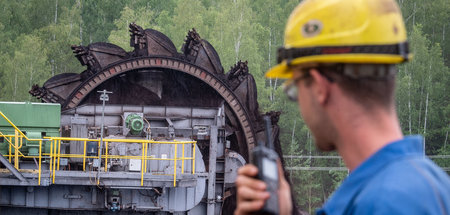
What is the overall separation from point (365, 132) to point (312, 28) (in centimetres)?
32

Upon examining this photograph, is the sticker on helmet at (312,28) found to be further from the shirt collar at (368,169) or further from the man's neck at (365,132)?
the shirt collar at (368,169)

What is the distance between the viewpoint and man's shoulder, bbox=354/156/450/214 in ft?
6.52

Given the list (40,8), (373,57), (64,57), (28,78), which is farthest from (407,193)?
(40,8)

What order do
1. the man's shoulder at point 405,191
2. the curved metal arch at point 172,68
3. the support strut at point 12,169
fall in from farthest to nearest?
1. the curved metal arch at point 172,68
2. the support strut at point 12,169
3. the man's shoulder at point 405,191

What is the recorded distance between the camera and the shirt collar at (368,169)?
2.19m

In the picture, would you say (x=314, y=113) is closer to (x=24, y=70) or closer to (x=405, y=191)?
(x=405, y=191)

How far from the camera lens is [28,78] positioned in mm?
38562

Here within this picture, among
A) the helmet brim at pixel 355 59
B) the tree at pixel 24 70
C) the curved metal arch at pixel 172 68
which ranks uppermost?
the tree at pixel 24 70

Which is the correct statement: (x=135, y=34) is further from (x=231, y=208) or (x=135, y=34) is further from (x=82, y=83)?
(x=231, y=208)

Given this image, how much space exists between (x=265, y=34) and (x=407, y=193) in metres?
41.7

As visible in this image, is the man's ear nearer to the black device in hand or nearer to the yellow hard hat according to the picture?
the yellow hard hat

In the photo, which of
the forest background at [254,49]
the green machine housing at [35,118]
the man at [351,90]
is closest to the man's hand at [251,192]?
the man at [351,90]

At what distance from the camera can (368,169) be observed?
2.21 meters

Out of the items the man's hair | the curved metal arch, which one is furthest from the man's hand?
the curved metal arch
